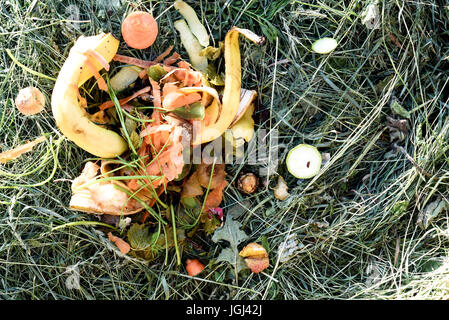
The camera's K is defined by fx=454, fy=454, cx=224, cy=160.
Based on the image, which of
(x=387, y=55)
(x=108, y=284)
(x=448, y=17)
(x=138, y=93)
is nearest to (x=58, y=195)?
(x=108, y=284)

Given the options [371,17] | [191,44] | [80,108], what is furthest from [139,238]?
[371,17]

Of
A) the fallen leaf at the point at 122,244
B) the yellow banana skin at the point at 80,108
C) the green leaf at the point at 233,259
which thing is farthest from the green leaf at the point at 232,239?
the yellow banana skin at the point at 80,108

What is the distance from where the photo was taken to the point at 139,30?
2.21 meters

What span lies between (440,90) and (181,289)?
5.65ft

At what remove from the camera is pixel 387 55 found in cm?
241

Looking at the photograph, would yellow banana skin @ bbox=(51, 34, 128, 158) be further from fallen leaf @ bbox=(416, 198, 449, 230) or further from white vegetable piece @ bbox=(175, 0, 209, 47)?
fallen leaf @ bbox=(416, 198, 449, 230)

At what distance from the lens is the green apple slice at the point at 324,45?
2.36m

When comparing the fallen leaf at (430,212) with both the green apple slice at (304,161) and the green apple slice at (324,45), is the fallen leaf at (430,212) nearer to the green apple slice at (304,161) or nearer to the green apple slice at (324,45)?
the green apple slice at (304,161)

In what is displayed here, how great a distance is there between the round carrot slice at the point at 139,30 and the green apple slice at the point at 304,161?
3.05 feet

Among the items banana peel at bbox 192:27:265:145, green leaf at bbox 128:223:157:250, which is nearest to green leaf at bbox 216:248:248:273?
green leaf at bbox 128:223:157:250

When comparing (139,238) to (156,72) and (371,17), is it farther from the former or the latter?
(371,17)

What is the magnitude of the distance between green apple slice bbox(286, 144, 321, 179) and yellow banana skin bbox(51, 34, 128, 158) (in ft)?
2.81

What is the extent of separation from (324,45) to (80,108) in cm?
127

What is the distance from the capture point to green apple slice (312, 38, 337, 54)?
7.73 ft
